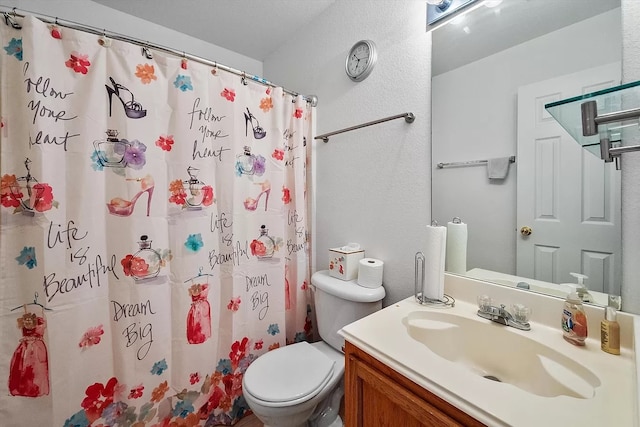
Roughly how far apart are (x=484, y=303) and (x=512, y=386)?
1.33ft

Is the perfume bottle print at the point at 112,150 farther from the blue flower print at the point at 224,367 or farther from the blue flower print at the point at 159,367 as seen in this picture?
the blue flower print at the point at 224,367

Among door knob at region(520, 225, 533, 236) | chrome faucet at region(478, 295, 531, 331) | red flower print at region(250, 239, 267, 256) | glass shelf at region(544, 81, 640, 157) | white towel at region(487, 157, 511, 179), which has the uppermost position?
glass shelf at region(544, 81, 640, 157)

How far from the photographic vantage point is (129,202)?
42.9 inches

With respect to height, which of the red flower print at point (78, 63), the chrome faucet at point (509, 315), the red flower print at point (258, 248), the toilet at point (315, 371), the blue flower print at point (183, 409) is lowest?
the blue flower print at point (183, 409)

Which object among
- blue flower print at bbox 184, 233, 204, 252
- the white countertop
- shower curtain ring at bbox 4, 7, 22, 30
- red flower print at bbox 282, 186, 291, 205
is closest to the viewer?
the white countertop

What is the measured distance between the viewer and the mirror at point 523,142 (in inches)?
30.9

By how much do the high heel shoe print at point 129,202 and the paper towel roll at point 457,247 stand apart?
1.32 metres

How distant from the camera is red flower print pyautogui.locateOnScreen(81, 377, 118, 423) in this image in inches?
40.8

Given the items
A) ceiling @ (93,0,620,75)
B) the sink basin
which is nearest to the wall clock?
ceiling @ (93,0,620,75)

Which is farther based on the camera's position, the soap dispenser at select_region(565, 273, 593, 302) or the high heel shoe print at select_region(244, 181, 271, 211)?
the high heel shoe print at select_region(244, 181, 271, 211)

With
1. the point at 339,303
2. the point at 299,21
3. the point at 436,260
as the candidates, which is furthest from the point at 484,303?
the point at 299,21

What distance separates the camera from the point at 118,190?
1.08 m

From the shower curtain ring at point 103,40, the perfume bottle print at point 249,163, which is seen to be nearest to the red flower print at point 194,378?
the perfume bottle print at point 249,163

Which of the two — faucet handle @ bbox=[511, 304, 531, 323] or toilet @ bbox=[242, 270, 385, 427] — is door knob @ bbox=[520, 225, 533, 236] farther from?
toilet @ bbox=[242, 270, 385, 427]
